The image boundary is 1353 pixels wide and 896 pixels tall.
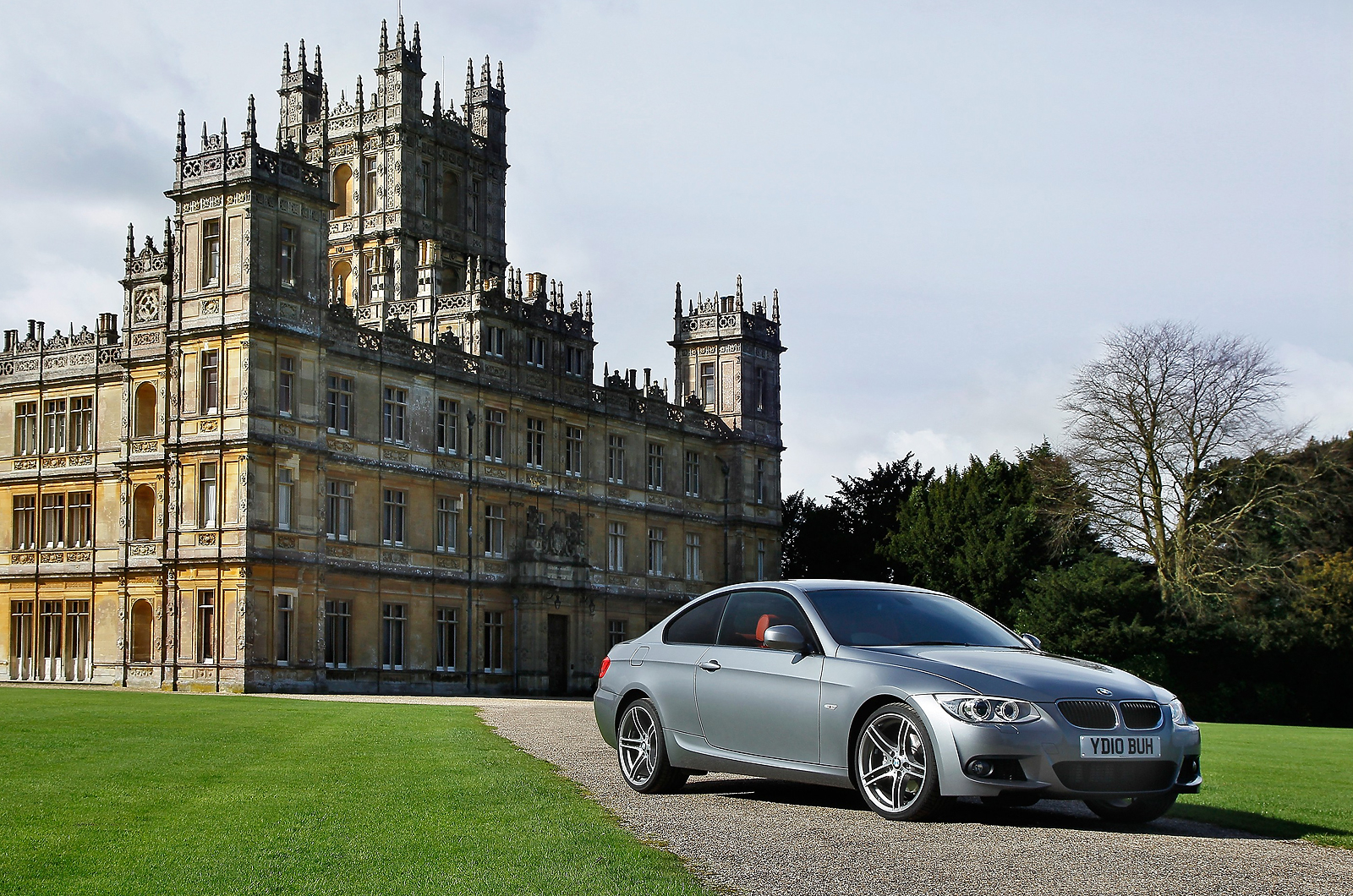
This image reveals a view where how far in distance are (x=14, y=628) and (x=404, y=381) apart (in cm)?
1338

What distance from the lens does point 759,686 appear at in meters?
10.6

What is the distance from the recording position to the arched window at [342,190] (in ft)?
185

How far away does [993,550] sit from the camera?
185 feet

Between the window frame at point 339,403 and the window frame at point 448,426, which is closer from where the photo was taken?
the window frame at point 339,403

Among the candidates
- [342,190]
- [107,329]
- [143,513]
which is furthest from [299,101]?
[143,513]

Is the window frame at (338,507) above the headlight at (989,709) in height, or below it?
above

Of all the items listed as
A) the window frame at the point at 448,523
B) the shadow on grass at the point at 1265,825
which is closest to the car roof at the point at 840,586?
the shadow on grass at the point at 1265,825

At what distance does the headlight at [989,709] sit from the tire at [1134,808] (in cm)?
76

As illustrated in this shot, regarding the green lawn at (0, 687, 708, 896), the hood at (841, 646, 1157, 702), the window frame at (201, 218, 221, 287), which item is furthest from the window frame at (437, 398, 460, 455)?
the hood at (841, 646, 1157, 702)

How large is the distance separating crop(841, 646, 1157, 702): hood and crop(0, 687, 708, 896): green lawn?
2137mm

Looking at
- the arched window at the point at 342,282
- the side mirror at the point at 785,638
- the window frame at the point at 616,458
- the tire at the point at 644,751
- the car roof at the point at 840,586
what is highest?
the arched window at the point at 342,282

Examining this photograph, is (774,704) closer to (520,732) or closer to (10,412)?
(520,732)

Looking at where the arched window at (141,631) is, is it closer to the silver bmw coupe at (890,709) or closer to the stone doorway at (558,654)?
the stone doorway at (558,654)

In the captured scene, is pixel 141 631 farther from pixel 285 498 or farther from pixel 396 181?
pixel 396 181
